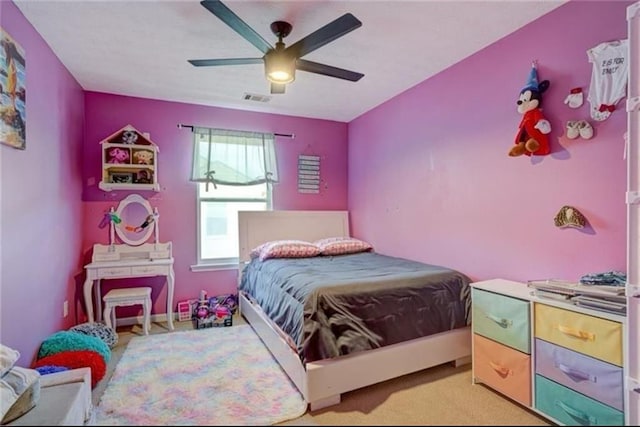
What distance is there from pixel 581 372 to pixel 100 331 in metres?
3.44

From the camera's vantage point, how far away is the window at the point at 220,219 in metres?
3.89

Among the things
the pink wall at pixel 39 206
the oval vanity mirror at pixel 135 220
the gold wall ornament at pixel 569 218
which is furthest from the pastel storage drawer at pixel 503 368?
the oval vanity mirror at pixel 135 220

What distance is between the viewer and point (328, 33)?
5.95 feet

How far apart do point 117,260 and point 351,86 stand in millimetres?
2975

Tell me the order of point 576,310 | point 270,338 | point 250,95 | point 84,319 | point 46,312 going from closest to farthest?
point 576,310
point 46,312
point 270,338
point 84,319
point 250,95

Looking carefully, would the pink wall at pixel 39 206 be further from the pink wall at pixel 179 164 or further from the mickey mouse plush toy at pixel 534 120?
the mickey mouse plush toy at pixel 534 120

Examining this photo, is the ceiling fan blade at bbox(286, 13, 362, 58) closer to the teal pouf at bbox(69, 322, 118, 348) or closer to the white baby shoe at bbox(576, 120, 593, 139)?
the white baby shoe at bbox(576, 120, 593, 139)

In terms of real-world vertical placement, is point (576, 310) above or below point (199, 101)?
below

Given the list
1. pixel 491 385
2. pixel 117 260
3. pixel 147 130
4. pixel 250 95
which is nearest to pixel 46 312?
pixel 117 260

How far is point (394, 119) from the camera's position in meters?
3.64

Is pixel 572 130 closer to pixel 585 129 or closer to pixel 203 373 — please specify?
pixel 585 129

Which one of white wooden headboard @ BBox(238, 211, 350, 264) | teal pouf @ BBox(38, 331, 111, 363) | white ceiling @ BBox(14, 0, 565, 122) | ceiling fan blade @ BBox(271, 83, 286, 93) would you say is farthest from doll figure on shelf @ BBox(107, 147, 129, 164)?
ceiling fan blade @ BBox(271, 83, 286, 93)

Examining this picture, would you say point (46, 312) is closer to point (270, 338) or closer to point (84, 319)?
point (84, 319)

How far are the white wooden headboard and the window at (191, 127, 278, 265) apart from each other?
17 centimetres
